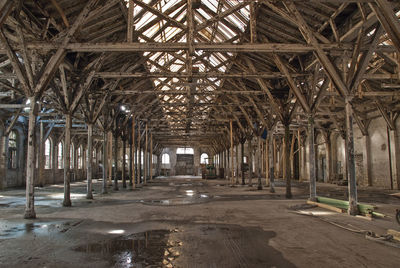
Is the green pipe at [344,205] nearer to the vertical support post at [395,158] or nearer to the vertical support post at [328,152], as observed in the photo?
the vertical support post at [395,158]

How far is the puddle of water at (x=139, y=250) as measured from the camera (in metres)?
4.16

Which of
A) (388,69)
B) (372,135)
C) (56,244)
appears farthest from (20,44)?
(372,135)

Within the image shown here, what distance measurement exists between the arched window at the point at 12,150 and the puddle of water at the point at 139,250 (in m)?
17.3

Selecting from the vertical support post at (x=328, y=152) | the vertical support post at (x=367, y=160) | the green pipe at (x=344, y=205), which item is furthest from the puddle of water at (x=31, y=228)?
the vertical support post at (x=328, y=152)

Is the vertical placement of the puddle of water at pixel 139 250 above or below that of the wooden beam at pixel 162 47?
below

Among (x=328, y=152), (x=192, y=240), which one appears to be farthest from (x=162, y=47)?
(x=328, y=152)

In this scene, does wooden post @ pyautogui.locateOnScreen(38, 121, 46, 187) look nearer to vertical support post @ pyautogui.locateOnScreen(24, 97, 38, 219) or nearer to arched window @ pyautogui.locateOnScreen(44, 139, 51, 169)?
arched window @ pyautogui.locateOnScreen(44, 139, 51, 169)

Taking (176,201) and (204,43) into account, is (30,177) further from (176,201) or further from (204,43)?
(204,43)

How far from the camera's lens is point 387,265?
13.1ft

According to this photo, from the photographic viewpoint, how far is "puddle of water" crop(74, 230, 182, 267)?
4164 mm

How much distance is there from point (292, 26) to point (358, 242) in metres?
7.21

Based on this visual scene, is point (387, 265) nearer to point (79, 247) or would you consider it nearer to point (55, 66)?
point (79, 247)

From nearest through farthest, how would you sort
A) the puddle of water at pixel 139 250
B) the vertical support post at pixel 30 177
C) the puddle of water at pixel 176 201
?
the puddle of water at pixel 139 250, the vertical support post at pixel 30 177, the puddle of water at pixel 176 201

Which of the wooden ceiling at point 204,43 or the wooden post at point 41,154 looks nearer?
the wooden ceiling at point 204,43
